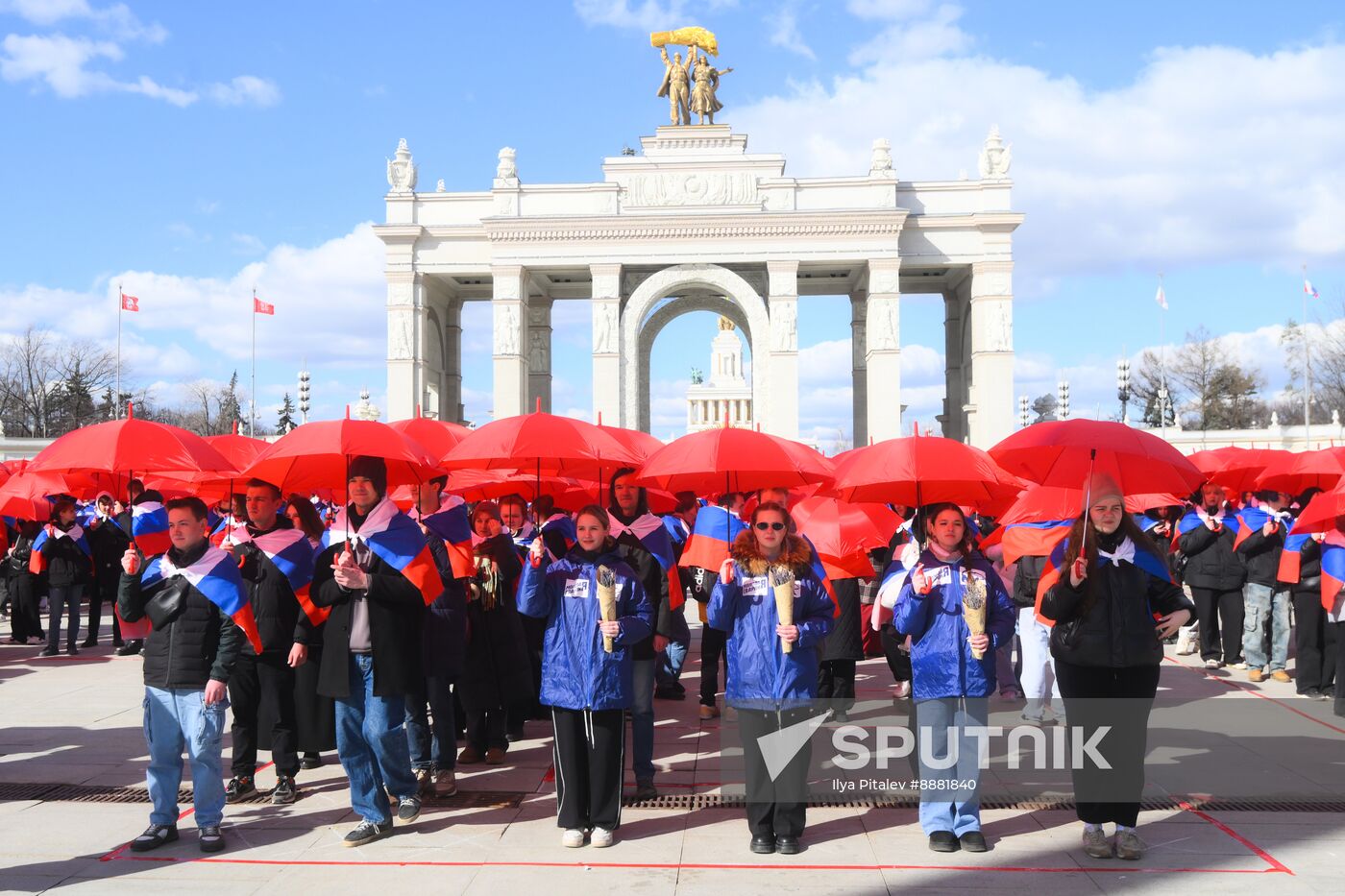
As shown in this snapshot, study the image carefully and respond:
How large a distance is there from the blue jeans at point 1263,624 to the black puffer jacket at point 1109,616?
725cm

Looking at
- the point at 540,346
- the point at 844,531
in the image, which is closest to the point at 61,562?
the point at 844,531

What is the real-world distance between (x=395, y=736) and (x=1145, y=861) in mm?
4302

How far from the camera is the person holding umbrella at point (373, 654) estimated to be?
21.1 feet

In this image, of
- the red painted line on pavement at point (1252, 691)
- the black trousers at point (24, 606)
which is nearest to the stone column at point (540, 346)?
the black trousers at point (24, 606)

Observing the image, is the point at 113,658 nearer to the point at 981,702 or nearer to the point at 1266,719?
the point at 981,702

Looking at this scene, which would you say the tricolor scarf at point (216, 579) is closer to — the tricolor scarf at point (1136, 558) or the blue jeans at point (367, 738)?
the blue jeans at point (367, 738)

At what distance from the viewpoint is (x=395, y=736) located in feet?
21.7

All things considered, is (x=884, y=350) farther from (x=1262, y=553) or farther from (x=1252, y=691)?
(x=1252, y=691)

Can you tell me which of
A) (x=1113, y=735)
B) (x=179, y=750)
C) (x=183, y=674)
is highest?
(x=183, y=674)

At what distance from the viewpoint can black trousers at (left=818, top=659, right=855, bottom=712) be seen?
913 centimetres

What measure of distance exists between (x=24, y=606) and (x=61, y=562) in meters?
1.62

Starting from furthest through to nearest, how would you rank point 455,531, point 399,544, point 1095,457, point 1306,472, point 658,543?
1. point 1306,472
2. point 658,543
3. point 455,531
4. point 1095,457
5. point 399,544

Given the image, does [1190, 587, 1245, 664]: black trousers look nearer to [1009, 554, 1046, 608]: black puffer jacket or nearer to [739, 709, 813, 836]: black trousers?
[1009, 554, 1046, 608]: black puffer jacket

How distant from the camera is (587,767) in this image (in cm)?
650
